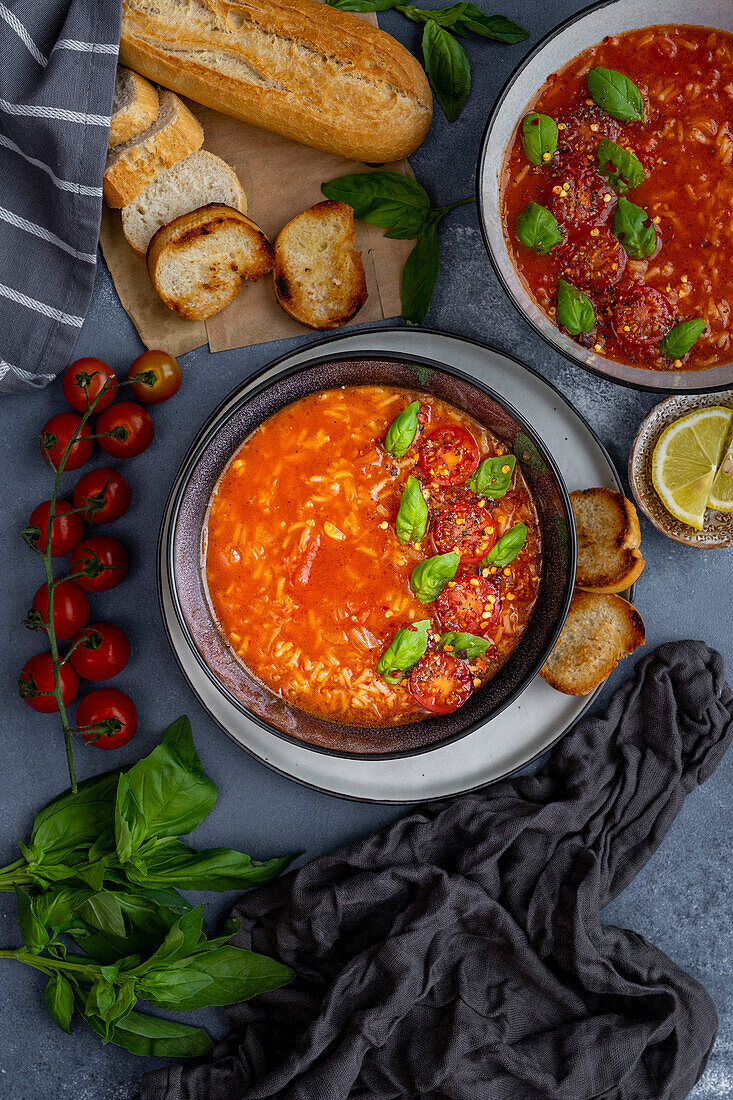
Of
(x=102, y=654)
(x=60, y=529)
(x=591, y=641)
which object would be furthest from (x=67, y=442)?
(x=591, y=641)

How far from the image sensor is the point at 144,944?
312 cm

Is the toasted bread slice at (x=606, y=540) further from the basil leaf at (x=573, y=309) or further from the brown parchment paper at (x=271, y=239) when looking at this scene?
the brown parchment paper at (x=271, y=239)

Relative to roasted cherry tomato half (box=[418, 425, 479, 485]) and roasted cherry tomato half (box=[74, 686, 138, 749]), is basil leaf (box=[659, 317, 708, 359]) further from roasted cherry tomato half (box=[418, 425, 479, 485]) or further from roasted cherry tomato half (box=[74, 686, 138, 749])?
roasted cherry tomato half (box=[74, 686, 138, 749])

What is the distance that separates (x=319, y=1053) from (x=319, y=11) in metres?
3.94

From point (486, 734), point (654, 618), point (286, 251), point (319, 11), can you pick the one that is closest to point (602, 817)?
point (486, 734)

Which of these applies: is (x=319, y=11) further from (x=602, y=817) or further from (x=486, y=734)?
(x=602, y=817)

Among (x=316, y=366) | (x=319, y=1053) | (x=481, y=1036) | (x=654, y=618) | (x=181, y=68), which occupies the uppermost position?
(x=181, y=68)

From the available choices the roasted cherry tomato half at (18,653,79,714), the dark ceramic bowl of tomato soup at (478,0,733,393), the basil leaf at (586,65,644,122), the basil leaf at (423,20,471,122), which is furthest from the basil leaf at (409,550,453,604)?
the basil leaf at (423,20,471,122)

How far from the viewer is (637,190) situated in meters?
2.72

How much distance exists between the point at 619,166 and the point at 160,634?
2.44 m

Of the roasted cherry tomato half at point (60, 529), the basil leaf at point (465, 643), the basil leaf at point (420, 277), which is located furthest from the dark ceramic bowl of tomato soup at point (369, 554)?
the roasted cherry tomato half at point (60, 529)

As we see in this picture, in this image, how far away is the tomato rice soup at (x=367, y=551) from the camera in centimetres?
283

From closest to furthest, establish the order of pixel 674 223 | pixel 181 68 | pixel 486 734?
pixel 674 223 < pixel 181 68 < pixel 486 734

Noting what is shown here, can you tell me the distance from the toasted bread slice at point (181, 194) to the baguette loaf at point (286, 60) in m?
0.26
